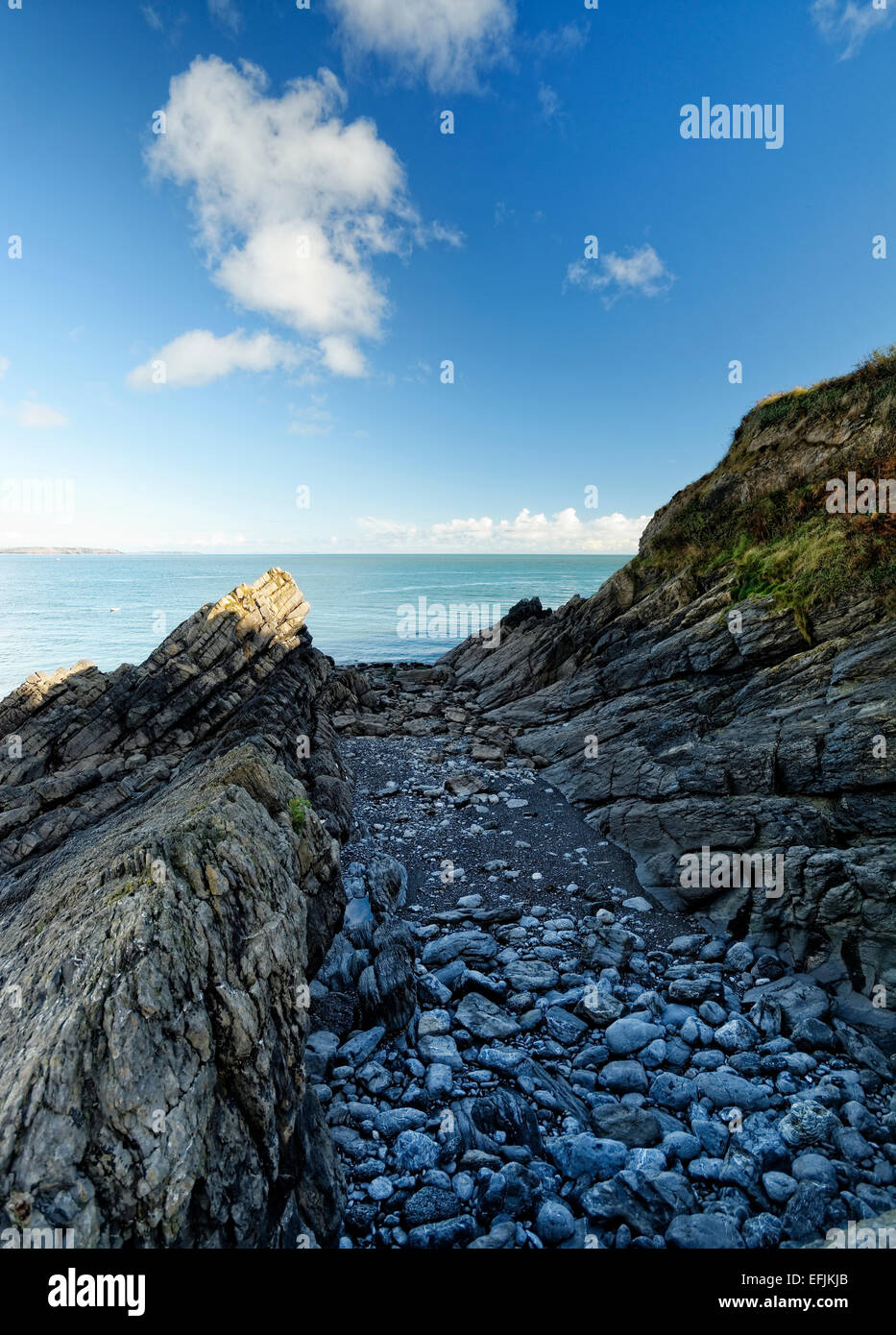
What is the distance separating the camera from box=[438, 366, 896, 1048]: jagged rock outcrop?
11086 millimetres

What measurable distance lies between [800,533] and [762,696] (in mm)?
7834

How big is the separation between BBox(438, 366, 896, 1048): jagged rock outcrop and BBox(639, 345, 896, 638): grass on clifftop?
0.07 meters

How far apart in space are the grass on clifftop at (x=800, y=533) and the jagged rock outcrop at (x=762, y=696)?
0.07 meters

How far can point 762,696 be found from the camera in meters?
15.8

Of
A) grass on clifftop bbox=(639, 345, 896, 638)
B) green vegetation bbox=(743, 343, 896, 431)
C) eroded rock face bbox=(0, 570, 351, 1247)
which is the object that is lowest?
eroded rock face bbox=(0, 570, 351, 1247)

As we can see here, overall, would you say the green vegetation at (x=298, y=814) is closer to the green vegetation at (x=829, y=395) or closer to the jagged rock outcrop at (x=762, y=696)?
the jagged rock outcrop at (x=762, y=696)

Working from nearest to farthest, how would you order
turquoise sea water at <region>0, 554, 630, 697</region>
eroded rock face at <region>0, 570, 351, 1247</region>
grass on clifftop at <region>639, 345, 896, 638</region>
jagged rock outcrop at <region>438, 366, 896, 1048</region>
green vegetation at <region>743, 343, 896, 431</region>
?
eroded rock face at <region>0, 570, 351, 1247</region>
jagged rock outcrop at <region>438, 366, 896, 1048</region>
grass on clifftop at <region>639, 345, 896, 638</region>
green vegetation at <region>743, 343, 896, 431</region>
turquoise sea water at <region>0, 554, 630, 697</region>

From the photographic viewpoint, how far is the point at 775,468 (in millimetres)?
22594

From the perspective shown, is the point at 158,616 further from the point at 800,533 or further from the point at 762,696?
the point at 762,696

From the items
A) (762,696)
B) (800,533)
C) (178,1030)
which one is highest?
(800,533)

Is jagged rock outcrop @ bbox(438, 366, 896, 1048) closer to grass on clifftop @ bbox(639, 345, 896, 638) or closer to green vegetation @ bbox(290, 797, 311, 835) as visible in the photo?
grass on clifftop @ bbox(639, 345, 896, 638)

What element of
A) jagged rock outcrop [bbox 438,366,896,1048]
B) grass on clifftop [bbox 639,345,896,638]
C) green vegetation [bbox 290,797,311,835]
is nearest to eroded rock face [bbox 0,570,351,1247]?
green vegetation [bbox 290,797,311,835]

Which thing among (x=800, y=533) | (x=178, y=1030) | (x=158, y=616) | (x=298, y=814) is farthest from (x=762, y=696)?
(x=158, y=616)
